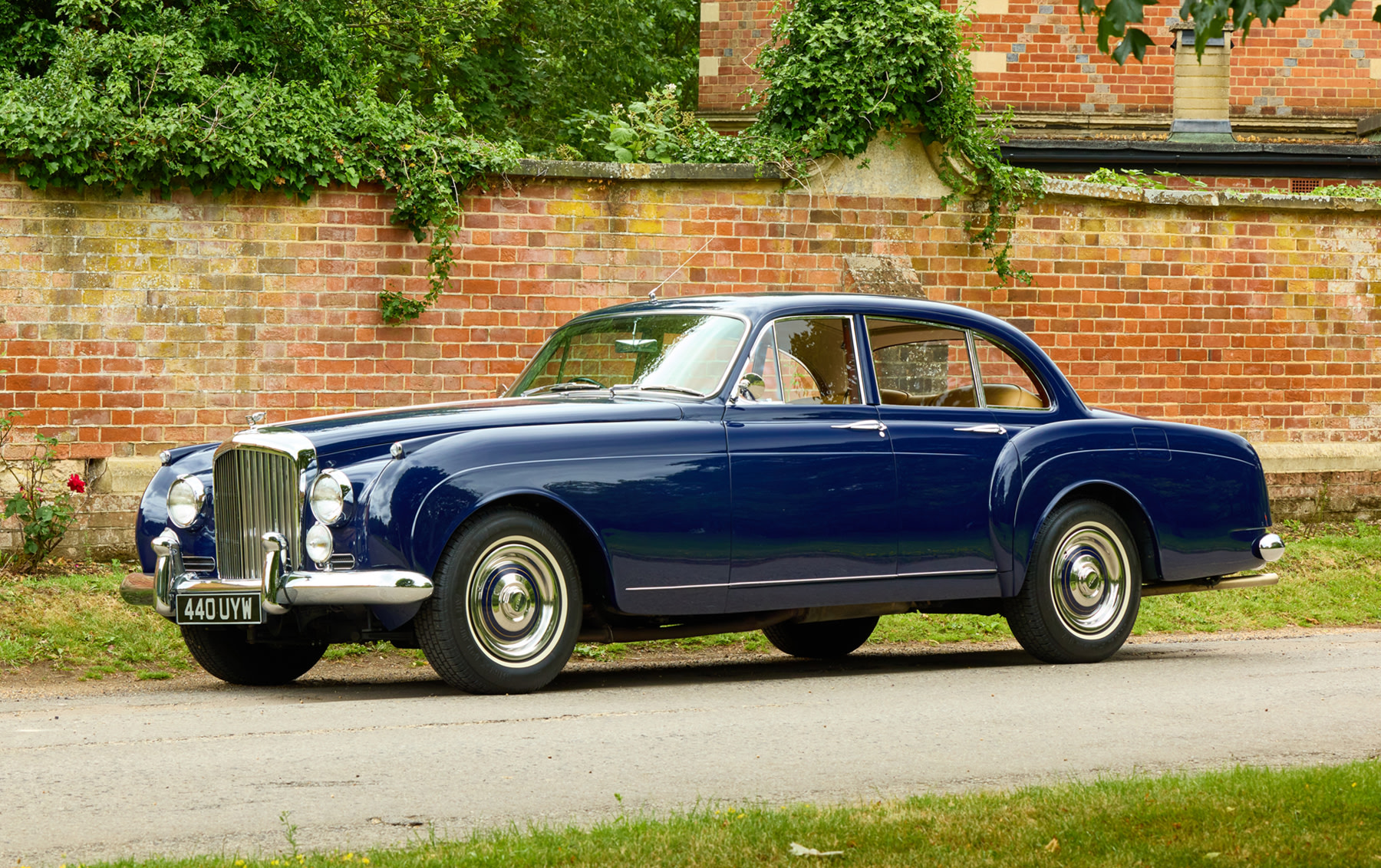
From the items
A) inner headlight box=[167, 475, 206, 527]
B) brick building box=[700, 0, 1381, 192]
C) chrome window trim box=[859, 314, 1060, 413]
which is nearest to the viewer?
inner headlight box=[167, 475, 206, 527]

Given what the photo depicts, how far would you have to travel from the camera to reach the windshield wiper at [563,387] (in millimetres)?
7859

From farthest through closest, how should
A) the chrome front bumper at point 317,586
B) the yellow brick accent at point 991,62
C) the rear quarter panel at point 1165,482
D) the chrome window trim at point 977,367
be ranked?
the yellow brick accent at point 991,62, the rear quarter panel at point 1165,482, the chrome window trim at point 977,367, the chrome front bumper at point 317,586

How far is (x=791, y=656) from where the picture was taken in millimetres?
9336

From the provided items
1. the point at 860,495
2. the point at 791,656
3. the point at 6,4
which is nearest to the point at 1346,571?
the point at 791,656

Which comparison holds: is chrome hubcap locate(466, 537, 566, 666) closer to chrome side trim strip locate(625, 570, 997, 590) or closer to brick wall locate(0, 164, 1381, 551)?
chrome side trim strip locate(625, 570, 997, 590)

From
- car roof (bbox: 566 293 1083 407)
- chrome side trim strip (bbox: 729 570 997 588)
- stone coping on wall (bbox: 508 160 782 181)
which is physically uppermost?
stone coping on wall (bbox: 508 160 782 181)

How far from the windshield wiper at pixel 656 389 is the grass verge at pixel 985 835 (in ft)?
9.83

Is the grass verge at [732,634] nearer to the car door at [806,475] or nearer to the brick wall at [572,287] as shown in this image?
the brick wall at [572,287]

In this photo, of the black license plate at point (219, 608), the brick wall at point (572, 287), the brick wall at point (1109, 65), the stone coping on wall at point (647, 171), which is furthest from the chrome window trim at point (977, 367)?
the brick wall at point (1109, 65)

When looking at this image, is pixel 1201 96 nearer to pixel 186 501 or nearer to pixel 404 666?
pixel 404 666

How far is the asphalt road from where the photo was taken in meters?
4.71

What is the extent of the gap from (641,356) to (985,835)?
3906 mm

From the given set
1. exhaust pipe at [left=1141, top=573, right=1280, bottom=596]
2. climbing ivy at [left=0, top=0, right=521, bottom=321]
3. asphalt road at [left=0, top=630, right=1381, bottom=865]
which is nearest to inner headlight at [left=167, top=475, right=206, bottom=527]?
asphalt road at [left=0, top=630, right=1381, bottom=865]

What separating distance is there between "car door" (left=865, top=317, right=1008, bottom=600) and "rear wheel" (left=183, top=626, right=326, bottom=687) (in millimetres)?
2844
